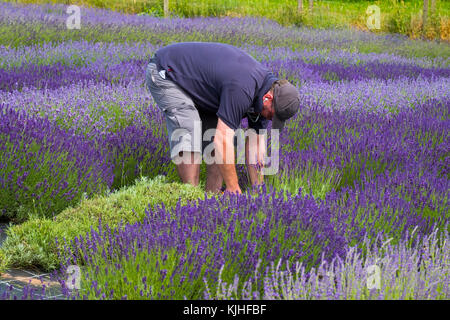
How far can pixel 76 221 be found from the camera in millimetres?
3783

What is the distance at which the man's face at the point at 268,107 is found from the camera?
13.8 feet

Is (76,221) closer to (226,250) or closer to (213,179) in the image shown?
(226,250)

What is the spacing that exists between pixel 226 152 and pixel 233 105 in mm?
296

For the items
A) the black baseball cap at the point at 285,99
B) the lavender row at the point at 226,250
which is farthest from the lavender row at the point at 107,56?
the lavender row at the point at 226,250

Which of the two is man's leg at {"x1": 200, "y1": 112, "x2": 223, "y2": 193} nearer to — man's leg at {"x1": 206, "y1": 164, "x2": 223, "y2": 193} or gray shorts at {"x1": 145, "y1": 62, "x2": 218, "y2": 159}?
man's leg at {"x1": 206, "y1": 164, "x2": 223, "y2": 193}

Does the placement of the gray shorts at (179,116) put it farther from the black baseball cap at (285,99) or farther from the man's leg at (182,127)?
the black baseball cap at (285,99)

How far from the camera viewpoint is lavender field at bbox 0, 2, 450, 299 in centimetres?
275

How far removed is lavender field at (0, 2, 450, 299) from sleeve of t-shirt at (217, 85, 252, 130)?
1.51 ft

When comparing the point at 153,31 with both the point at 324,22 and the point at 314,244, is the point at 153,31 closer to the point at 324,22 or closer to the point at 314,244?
the point at 324,22

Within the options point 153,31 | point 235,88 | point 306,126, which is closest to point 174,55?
point 235,88

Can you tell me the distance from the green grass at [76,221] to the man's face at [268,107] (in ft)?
2.25

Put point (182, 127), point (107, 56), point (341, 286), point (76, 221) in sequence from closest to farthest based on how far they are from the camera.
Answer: point (341, 286) < point (76, 221) < point (182, 127) < point (107, 56)

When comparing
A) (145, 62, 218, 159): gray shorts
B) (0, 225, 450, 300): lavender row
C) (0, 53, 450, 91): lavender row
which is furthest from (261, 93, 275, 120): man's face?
(0, 53, 450, 91): lavender row

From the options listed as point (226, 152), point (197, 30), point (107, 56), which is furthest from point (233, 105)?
point (197, 30)
